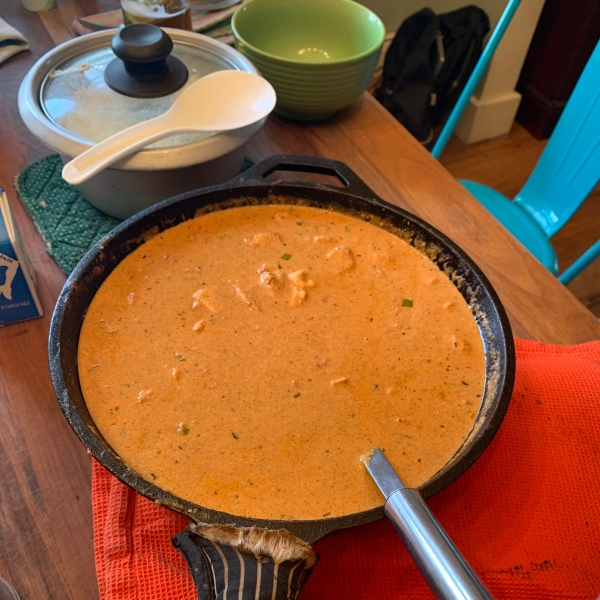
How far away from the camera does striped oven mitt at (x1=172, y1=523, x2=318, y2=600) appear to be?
1.49 ft

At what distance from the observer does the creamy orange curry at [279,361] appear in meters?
0.61

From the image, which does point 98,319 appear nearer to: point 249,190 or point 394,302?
point 249,190

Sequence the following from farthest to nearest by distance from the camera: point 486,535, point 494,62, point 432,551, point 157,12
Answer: point 494,62 → point 157,12 → point 486,535 → point 432,551

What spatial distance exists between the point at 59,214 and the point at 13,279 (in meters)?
0.24

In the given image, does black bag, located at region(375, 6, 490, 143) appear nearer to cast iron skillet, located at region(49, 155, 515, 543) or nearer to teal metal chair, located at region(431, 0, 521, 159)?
teal metal chair, located at region(431, 0, 521, 159)

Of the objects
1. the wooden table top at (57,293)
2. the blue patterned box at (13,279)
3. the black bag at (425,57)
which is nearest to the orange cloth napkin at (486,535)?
the wooden table top at (57,293)

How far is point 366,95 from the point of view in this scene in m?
1.31

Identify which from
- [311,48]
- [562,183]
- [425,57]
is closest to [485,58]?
[562,183]

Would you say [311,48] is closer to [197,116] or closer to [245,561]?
[197,116]

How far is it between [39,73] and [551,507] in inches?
40.9

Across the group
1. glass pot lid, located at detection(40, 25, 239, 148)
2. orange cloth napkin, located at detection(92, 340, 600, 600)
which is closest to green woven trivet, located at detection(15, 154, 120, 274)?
glass pot lid, located at detection(40, 25, 239, 148)

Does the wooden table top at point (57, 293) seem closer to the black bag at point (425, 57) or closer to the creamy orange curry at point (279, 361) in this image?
the creamy orange curry at point (279, 361)

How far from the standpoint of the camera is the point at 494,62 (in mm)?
2285

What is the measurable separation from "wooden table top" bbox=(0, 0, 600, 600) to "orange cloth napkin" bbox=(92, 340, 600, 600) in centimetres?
6
